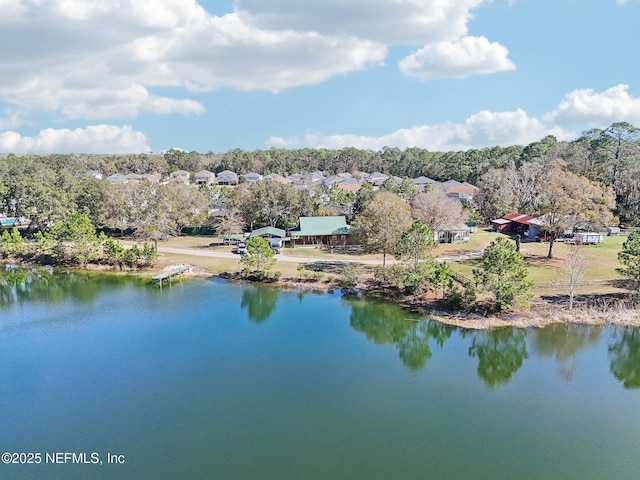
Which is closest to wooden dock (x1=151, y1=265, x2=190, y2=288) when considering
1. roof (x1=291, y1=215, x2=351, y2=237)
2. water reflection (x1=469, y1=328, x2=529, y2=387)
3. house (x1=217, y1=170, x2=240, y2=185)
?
roof (x1=291, y1=215, x2=351, y2=237)

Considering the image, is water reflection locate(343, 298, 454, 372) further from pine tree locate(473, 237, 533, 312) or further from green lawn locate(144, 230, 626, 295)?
green lawn locate(144, 230, 626, 295)

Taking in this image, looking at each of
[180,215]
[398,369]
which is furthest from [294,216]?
[398,369]

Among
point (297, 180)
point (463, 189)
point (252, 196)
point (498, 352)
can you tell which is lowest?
point (498, 352)

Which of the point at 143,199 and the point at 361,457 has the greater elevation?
the point at 143,199

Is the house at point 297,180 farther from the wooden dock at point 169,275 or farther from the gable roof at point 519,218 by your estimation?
the wooden dock at point 169,275

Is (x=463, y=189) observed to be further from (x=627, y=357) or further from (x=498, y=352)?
(x=498, y=352)

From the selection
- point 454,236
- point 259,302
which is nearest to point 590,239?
point 454,236

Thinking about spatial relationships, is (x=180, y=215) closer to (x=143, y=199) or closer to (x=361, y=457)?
(x=143, y=199)
